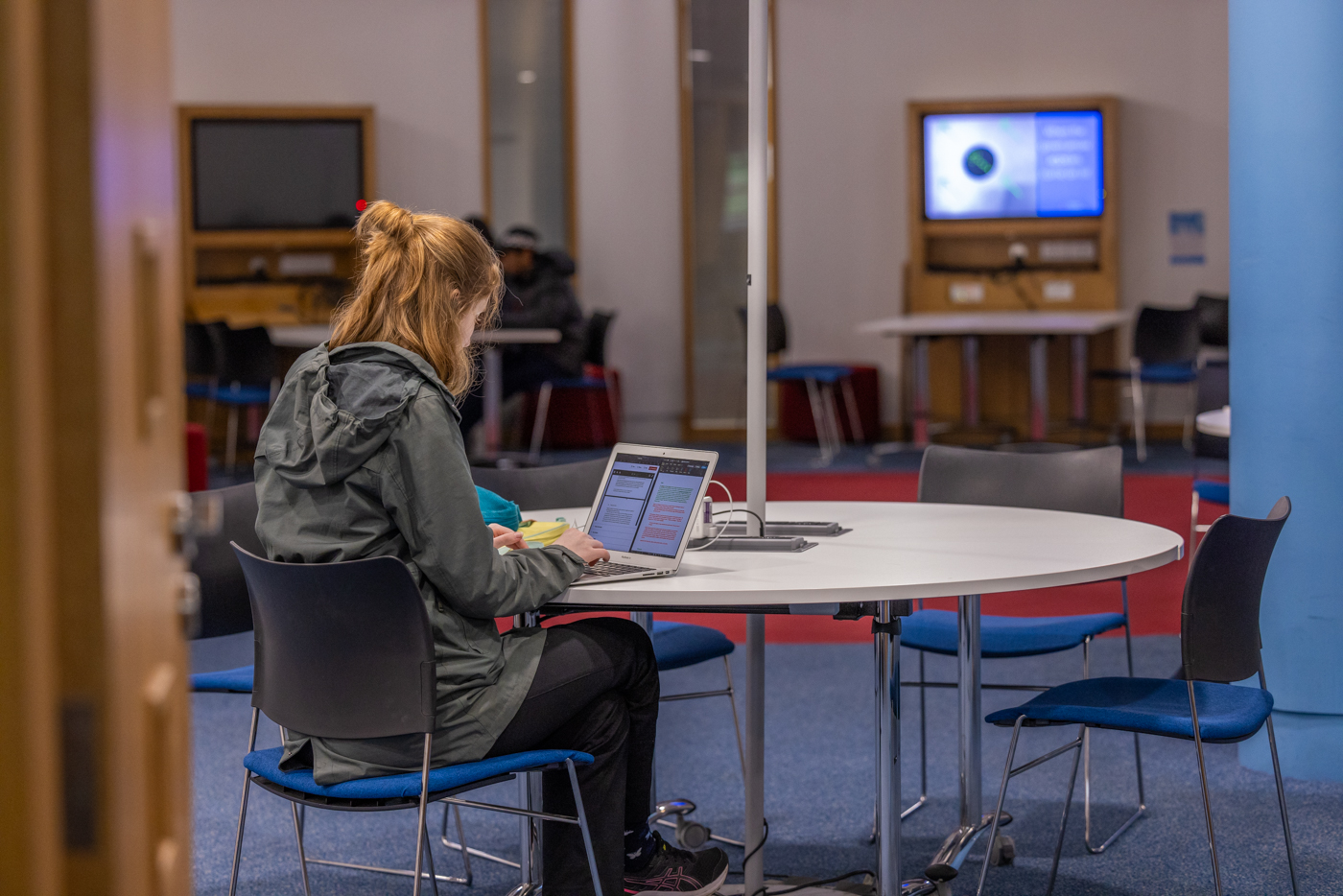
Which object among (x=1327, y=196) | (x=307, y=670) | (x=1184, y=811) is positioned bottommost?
(x=1184, y=811)

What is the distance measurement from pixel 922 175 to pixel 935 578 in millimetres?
7803

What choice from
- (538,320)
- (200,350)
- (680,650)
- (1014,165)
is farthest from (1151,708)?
(1014,165)

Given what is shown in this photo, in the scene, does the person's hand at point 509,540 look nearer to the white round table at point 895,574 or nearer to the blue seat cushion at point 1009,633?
the white round table at point 895,574

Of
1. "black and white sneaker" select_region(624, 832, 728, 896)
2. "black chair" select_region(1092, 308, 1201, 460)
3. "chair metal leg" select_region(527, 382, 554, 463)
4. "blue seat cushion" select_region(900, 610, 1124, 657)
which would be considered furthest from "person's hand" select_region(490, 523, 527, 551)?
"black chair" select_region(1092, 308, 1201, 460)

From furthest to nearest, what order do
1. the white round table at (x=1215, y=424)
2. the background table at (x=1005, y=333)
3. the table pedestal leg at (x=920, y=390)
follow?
the table pedestal leg at (x=920, y=390) < the background table at (x=1005, y=333) < the white round table at (x=1215, y=424)

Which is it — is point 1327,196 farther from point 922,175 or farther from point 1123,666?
point 922,175

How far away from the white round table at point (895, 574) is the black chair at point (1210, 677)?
9 centimetres

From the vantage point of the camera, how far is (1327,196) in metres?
3.20

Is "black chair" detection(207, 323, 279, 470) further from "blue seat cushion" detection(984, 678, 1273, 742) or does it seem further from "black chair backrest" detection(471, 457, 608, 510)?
"blue seat cushion" detection(984, 678, 1273, 742)

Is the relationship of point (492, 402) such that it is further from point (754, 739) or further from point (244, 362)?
point (754, 739)

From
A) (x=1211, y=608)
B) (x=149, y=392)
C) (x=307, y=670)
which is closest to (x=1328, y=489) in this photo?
(x=1211, y=608)

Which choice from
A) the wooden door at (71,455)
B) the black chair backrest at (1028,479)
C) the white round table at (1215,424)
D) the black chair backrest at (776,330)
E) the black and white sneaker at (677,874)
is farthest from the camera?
the black chair backrest at (776,330)

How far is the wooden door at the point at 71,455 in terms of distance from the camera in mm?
651

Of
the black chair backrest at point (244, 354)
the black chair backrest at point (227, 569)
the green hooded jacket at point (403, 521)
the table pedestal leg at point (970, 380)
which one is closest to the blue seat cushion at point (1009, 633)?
the green hooded jacket at point (403, 521)
